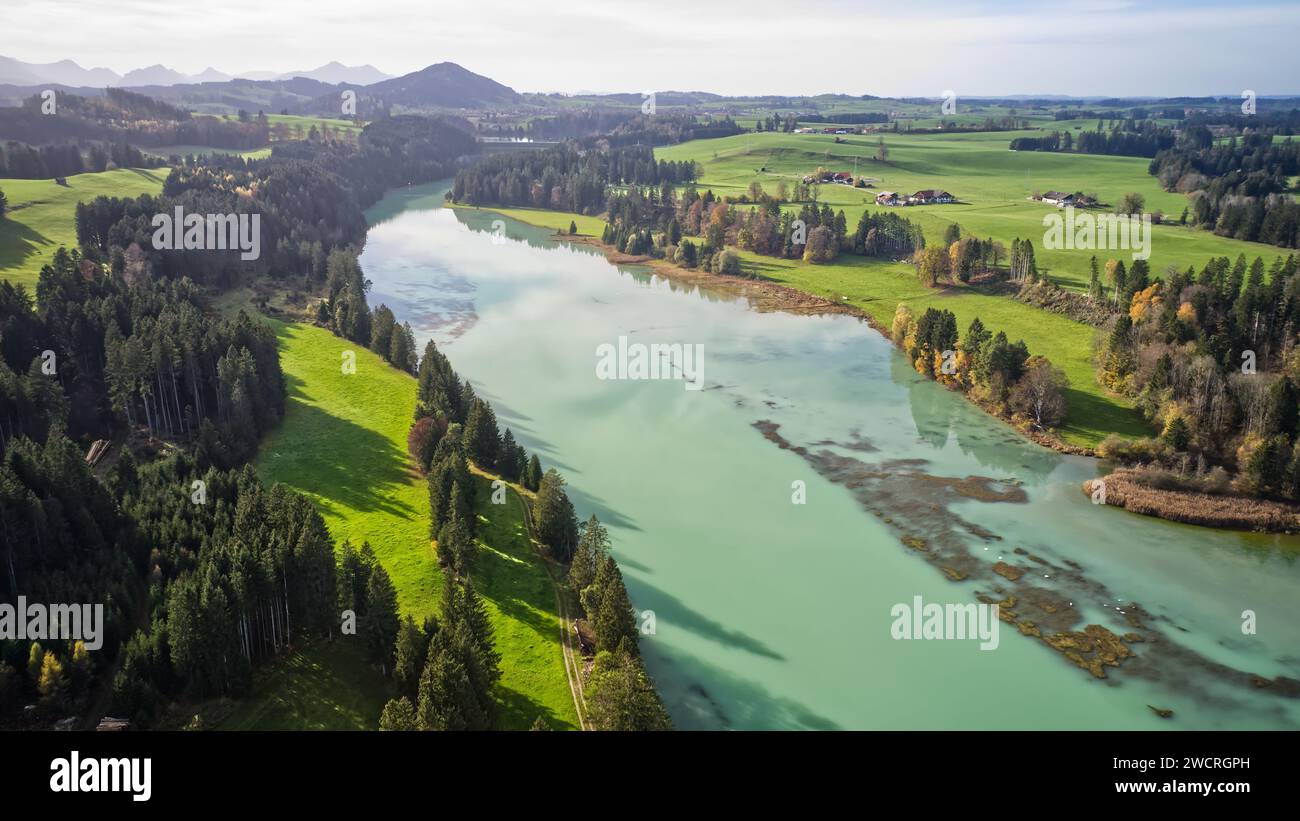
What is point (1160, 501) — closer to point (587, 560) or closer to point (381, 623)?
point (587, 560)

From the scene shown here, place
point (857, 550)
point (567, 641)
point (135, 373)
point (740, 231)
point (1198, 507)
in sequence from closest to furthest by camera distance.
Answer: point (567, 641), point (857, 550), point (1198, 507), point (135, 373), point (740, 231)

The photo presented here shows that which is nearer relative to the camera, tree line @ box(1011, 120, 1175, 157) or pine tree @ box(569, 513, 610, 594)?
pine tree @ box(569, 513, 610, 594)

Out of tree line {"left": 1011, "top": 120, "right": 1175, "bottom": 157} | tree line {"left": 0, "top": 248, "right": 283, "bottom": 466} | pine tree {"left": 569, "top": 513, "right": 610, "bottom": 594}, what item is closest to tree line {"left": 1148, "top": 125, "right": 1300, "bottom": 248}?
tree line {"left": 1011, "top": 120, "right": 1175, "bottom": 157}

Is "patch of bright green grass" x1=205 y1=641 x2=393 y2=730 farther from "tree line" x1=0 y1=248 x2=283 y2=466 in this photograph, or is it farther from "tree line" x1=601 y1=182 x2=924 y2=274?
"tree line" x1=601 y1=182 x2=924 y2=274

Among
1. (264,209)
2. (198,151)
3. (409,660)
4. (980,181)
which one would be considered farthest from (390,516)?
(198,151)

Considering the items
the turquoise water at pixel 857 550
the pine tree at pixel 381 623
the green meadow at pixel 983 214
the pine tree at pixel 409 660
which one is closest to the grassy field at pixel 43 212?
the turquoise water at pixel 857 550

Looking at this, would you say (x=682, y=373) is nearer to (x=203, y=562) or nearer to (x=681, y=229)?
(x=203, y=562)

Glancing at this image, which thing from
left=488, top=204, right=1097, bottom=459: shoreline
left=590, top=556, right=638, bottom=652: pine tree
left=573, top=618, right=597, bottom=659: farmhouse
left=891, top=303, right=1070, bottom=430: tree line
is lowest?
left=573, top=618, right=597, bottom=659: farmhouse
